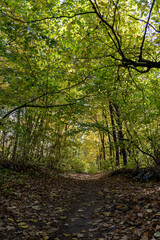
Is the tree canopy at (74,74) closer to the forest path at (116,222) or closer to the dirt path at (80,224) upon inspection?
the forest path at (116,222)

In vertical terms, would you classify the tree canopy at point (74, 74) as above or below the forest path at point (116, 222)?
above

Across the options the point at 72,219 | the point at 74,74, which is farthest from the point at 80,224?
the point at 74,74

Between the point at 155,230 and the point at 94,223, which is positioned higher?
the point at 155,230

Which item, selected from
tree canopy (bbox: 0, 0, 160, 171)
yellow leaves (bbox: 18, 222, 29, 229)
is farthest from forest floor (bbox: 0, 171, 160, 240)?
tree canopy (bbox: 0, 0, 160, 171)

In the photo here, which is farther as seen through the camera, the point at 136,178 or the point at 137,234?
the point at 136,178

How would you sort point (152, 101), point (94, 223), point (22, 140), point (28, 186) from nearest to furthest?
1. point (94, 223)
2. point (28, 186)
3. point (152, 101)
4. point (22, 140)

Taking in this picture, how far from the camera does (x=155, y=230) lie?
8.11 ft

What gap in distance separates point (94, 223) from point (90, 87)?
498cm

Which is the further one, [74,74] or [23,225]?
[74,74]

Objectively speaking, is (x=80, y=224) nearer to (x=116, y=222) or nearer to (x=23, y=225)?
(x=116, y=222)

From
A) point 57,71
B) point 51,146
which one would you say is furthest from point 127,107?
point 51,146

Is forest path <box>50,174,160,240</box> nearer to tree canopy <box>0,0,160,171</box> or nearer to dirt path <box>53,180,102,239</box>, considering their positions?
dirt path <box>53,180,102,239</box>

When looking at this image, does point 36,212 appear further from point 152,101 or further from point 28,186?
point 152,101

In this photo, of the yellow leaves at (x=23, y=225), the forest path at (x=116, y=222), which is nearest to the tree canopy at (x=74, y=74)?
the forest path at (x=116, y=222)
